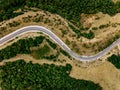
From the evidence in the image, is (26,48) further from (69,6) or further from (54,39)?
(69,6)

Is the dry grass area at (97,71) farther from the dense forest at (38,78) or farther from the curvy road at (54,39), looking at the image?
the dense forest at (38,78)

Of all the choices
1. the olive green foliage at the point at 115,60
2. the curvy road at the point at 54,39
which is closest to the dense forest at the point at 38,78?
the curvy road at the point at 54,39

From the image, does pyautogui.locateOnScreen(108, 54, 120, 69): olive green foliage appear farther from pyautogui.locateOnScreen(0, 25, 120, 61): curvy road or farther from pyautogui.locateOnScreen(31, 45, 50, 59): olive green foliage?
pyautogui.locateOnScreen(31, 45, 50, 59): olive green foliage

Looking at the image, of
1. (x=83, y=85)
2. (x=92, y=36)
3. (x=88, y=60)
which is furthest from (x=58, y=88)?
(x=92, y=36)

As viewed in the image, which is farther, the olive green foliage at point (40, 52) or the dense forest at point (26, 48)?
the olive green foliage at point (40, 52)

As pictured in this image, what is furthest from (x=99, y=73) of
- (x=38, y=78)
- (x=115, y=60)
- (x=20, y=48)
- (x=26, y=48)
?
(x=20, y=48)

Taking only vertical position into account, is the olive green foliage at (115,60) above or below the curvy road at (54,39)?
below

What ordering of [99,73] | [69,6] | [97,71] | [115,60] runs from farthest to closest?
[69,6], [115,60], [97,71], [99,73]
